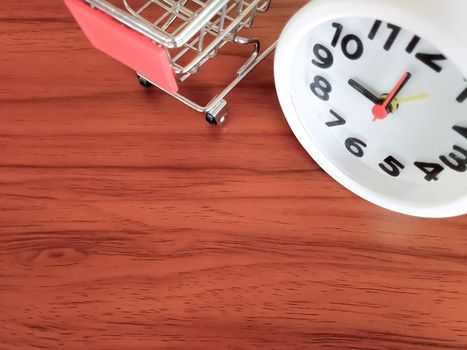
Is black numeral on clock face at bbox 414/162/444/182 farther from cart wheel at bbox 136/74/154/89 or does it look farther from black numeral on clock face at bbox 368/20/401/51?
cart wheel at bbox 136/74/154/89

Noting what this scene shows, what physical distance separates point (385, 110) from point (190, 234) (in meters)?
0.22

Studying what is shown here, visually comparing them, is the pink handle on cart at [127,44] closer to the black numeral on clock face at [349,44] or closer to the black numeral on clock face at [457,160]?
the black numeral on clock face at [349,44]

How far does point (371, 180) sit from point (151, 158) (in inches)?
8.9

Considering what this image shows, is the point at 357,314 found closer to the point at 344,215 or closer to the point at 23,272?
the point at 344,215

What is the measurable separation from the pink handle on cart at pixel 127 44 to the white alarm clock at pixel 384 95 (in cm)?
10

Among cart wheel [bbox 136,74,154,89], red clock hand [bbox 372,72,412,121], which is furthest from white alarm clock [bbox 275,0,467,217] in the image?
cart wheel [bbox 136,74,154,89]

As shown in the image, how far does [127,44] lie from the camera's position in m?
0.43

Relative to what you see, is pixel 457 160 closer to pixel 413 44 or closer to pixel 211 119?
pixel 413 44

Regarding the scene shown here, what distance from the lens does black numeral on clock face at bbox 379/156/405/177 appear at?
49 cm

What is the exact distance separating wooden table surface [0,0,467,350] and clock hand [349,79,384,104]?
0.11 m

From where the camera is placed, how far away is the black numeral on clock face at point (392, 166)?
19.1 inches

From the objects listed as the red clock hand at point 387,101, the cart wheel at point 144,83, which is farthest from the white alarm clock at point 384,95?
the cart wheel at point 144,83

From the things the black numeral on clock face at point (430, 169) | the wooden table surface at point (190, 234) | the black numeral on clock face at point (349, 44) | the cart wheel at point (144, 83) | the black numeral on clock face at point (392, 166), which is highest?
the black numeral on clock face at point (349, 44)

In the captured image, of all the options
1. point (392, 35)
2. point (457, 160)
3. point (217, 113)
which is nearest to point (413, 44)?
point (392, 35)
